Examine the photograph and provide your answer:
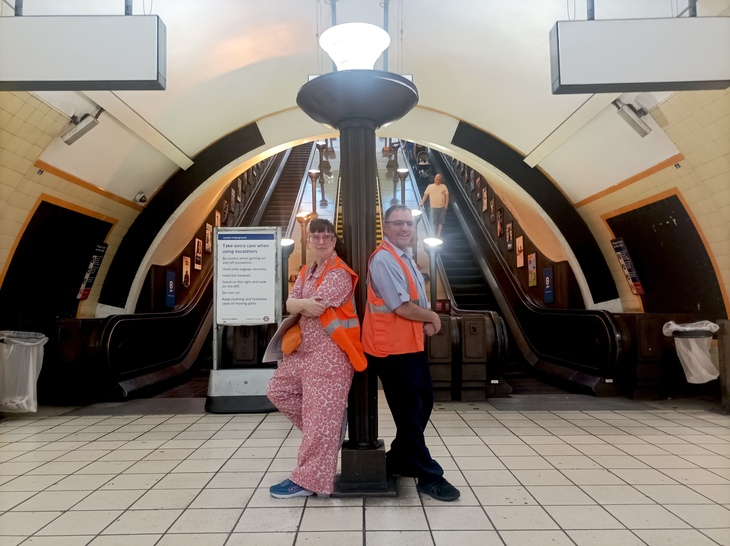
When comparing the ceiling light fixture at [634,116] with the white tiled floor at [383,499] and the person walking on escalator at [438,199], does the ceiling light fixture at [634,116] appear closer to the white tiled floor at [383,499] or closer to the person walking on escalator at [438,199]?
the white tiled floor at [383,499]

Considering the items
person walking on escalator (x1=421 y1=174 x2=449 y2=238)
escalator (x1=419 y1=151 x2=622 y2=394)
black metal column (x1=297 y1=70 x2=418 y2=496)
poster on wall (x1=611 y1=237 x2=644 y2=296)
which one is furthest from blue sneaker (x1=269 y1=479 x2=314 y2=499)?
person walking on escalator (x1=421 y1=174 x2=449 y2=238)

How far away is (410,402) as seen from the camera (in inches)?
91.7

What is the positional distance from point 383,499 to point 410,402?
49 centimetres

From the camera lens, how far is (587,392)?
16.4 feet

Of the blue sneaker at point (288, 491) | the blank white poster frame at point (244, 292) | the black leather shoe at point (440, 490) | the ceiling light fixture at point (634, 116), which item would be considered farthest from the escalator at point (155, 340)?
the ceiling light fixture at point (634, 116)

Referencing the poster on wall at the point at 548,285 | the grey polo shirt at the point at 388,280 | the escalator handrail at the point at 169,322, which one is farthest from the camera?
the poster on wall at the point at 548,285

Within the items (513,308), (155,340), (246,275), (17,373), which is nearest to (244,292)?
(246,275)

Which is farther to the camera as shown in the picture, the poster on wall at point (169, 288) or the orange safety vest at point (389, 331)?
the poster on wall at point (169, 288)

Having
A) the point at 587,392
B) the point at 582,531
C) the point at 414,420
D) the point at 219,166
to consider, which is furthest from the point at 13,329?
the point at 587,392

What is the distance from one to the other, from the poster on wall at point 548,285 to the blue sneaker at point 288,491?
5.78 metres

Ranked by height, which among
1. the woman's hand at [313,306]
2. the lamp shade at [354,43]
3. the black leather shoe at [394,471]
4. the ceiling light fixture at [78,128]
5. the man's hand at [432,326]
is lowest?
the black leather shoe at [394,471]

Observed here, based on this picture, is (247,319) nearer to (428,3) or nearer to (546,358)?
(428,3)

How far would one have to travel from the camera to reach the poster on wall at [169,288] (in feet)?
23.7

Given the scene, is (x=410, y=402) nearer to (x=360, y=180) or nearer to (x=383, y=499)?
(x=383, y=499)
